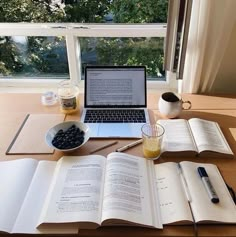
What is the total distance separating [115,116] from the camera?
4.05ft

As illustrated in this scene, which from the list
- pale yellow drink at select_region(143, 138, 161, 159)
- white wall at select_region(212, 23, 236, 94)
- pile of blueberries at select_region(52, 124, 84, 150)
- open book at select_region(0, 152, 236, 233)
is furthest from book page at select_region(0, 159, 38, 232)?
white wall at select_region(212, 23, 236, 94)

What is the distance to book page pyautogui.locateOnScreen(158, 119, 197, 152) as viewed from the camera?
101 cm

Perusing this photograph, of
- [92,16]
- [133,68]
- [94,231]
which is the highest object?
[92,16]

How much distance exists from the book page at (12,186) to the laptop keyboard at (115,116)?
0.34m

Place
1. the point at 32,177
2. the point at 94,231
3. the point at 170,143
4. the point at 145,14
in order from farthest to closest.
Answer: the point at 145,14
the point at 170,143
the point at 32,177
the point at 94,231

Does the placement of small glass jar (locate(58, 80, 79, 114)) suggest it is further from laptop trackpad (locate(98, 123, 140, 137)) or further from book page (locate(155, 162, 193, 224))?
book page (locate(155, 162, 193, 224))

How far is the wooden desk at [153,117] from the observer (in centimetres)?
74

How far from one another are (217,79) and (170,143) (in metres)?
0.65

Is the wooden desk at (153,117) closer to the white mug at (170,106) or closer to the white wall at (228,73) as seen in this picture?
the white mug at (170,106)

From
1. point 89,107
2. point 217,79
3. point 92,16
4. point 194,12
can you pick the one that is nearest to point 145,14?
point 92,16

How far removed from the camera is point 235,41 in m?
1.42

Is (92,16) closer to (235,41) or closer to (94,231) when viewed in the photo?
(235,41)

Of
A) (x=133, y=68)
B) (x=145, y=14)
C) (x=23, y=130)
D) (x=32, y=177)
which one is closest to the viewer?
(x=32, y=177)

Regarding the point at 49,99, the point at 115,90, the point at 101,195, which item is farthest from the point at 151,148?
the point at 49,99
